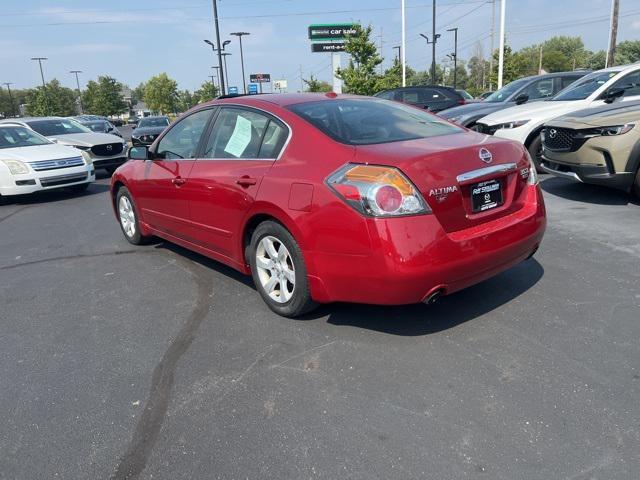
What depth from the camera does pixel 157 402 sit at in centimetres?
280

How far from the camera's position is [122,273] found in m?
5.06

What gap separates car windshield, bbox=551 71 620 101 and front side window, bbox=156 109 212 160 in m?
6.86

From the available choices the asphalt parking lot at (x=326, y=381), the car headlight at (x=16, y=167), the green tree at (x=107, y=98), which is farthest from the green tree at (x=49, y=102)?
the asphalt parking lot at (x=326, y=381)

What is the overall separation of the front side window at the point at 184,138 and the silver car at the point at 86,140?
27.5ft

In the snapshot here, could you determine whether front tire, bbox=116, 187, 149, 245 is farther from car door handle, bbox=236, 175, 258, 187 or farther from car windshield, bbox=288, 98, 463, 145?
car windshield, bbox=288, 98, 463, 145

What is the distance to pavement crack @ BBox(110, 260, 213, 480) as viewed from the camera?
2.33 meters

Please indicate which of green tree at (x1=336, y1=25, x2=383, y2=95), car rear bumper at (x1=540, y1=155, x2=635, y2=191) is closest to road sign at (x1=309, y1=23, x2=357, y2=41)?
green tree at (x1=336, y1=25, x2=383, y2=95)

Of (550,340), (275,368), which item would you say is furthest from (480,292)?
(275,368)

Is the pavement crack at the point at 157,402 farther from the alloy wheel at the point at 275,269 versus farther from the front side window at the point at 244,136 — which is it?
the front side window at the point at 244,136

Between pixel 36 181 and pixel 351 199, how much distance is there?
844cm

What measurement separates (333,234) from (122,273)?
287 cm

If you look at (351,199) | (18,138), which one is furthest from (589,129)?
(18,138)

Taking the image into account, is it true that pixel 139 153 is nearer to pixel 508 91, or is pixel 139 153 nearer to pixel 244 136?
pixel 244 136

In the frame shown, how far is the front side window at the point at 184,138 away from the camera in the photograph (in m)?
4.54
